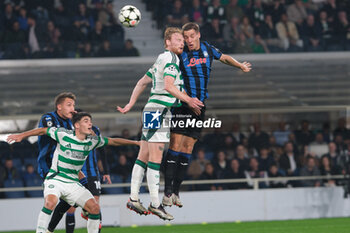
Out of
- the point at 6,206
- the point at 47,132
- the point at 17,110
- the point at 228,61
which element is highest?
the point at 228,61

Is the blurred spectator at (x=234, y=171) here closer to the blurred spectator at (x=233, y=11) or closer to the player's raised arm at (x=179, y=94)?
the blurred spectator at (x=233, y=11)

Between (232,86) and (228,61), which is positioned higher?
(228,61)

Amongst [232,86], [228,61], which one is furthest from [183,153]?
[232,86]

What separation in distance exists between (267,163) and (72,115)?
24.0 feet

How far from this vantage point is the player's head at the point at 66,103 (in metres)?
9.81

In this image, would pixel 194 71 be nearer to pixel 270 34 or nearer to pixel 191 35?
pixel 191 35

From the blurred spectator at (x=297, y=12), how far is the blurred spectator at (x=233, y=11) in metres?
1.26

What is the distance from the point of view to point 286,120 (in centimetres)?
1747

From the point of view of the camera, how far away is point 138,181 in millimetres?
8789

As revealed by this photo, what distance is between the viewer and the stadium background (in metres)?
16.0

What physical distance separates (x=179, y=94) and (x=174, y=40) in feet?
2.17

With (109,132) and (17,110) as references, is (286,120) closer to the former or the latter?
(109,132)

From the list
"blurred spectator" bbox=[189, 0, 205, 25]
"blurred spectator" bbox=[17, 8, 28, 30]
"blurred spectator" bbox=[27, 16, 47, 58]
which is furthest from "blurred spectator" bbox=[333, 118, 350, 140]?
"blurred spectator" bbox=[17, 8, 28, 30]

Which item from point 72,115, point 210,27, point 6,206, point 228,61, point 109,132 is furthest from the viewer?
point 210,27
